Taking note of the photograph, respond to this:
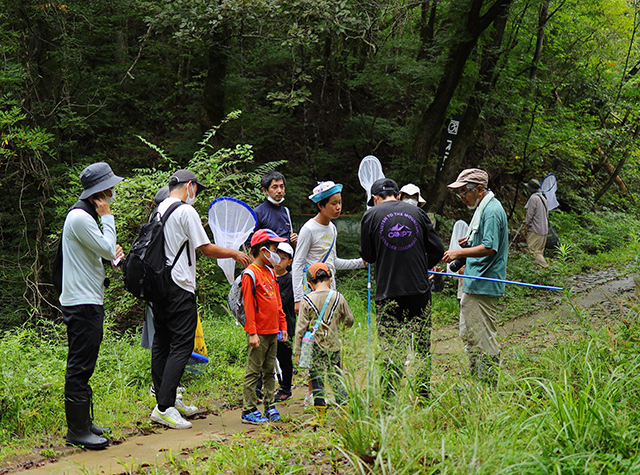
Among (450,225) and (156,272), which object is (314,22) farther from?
(156,272)

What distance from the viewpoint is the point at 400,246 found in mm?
4215

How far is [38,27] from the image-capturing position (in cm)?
1177

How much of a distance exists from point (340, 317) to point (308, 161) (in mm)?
9958

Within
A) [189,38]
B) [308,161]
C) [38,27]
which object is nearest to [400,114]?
[308,161]

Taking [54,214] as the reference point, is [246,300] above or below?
above

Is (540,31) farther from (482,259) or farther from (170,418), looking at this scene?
(170,418)

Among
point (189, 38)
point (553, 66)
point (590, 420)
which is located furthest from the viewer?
point (553, 66)

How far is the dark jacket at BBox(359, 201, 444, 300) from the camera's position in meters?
4.20

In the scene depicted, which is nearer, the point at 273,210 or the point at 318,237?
the point at 318,237

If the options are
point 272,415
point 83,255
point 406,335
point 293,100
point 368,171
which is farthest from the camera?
point 293,100

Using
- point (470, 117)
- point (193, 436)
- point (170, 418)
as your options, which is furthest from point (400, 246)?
point (470, 117)

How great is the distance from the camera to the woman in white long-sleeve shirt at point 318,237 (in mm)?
4828

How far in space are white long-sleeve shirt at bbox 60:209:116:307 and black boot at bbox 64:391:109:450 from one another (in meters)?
0.69

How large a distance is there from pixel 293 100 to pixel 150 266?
7.57 metres
